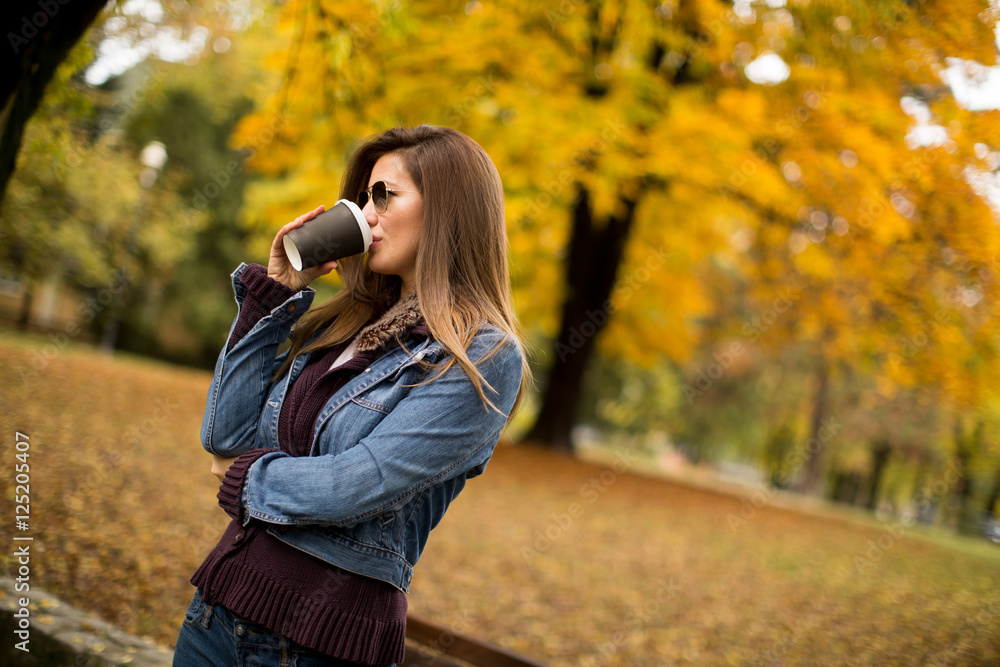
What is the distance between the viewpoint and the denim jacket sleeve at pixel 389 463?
1.47m

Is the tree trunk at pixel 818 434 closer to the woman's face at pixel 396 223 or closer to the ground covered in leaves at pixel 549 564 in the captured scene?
the ground covered in leaves at pixel 549 564

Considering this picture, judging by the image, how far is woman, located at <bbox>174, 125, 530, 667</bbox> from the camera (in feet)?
4.96

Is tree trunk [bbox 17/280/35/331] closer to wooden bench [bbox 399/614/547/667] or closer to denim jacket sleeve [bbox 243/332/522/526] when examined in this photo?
wooden bench [bbox 399/614/547/667]

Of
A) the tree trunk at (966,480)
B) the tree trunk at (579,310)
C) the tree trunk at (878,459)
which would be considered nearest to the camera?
the tree trunk at (579,310)

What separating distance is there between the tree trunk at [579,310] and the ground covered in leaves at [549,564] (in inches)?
129

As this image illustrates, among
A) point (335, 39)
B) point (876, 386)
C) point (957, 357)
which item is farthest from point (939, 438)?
point (335, 39)

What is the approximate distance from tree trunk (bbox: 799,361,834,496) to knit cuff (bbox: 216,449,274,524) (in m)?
19.4

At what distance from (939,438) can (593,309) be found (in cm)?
1370

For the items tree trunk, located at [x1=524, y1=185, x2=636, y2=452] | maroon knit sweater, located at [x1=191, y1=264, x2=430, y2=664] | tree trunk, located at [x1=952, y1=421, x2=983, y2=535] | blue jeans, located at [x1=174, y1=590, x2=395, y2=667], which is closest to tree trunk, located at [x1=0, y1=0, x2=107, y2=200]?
maroon knit sweater, located at [x1=191, y1=264, x2=430, y2=664]

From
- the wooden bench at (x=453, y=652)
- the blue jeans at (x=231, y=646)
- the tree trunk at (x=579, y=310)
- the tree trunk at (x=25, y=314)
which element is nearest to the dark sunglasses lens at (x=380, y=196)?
the blue jeans at (x=231, y=646)

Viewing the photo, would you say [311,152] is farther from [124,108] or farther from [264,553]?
[124,108]

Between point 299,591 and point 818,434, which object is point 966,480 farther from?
point 299,591

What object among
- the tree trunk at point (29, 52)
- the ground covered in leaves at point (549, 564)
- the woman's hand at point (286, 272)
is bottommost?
the ground covered in leaves at point (549, 564)

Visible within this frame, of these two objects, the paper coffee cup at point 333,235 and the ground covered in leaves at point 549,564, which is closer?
the paper coffee cup at point 333,235
